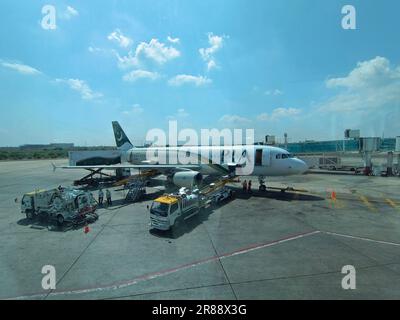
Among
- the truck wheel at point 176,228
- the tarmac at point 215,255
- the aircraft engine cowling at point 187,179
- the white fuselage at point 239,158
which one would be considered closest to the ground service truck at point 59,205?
the tarmac at point 215,255

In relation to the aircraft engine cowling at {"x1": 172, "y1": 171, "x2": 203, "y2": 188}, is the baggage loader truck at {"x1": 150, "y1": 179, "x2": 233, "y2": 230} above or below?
below

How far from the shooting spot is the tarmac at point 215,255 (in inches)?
344

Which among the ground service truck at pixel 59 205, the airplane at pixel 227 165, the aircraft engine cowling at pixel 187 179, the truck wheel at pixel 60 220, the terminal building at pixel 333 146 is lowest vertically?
the truck wheel at pixel 60 220

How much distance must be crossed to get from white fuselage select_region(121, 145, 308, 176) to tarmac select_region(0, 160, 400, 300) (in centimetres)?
643

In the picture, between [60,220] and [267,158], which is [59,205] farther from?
[267,158]

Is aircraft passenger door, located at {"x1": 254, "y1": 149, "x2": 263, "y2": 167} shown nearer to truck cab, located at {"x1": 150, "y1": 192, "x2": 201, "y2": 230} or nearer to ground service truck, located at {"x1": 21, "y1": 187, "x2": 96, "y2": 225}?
truck cab, located at {"x1": 150, "y1": 192, "x2": 201, "y2": 230}

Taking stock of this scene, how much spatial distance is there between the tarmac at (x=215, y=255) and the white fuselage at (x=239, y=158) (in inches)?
253

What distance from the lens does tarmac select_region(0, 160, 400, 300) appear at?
344 inches

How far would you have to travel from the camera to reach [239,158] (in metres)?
27.2

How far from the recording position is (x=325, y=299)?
318 inches

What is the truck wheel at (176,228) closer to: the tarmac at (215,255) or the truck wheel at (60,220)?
the tarmac at (215,255)

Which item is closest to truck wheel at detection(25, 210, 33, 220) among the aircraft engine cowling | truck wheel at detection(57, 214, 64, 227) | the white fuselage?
truck wheel at detection(57, 214, 64, 227)

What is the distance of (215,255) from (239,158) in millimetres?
16783
